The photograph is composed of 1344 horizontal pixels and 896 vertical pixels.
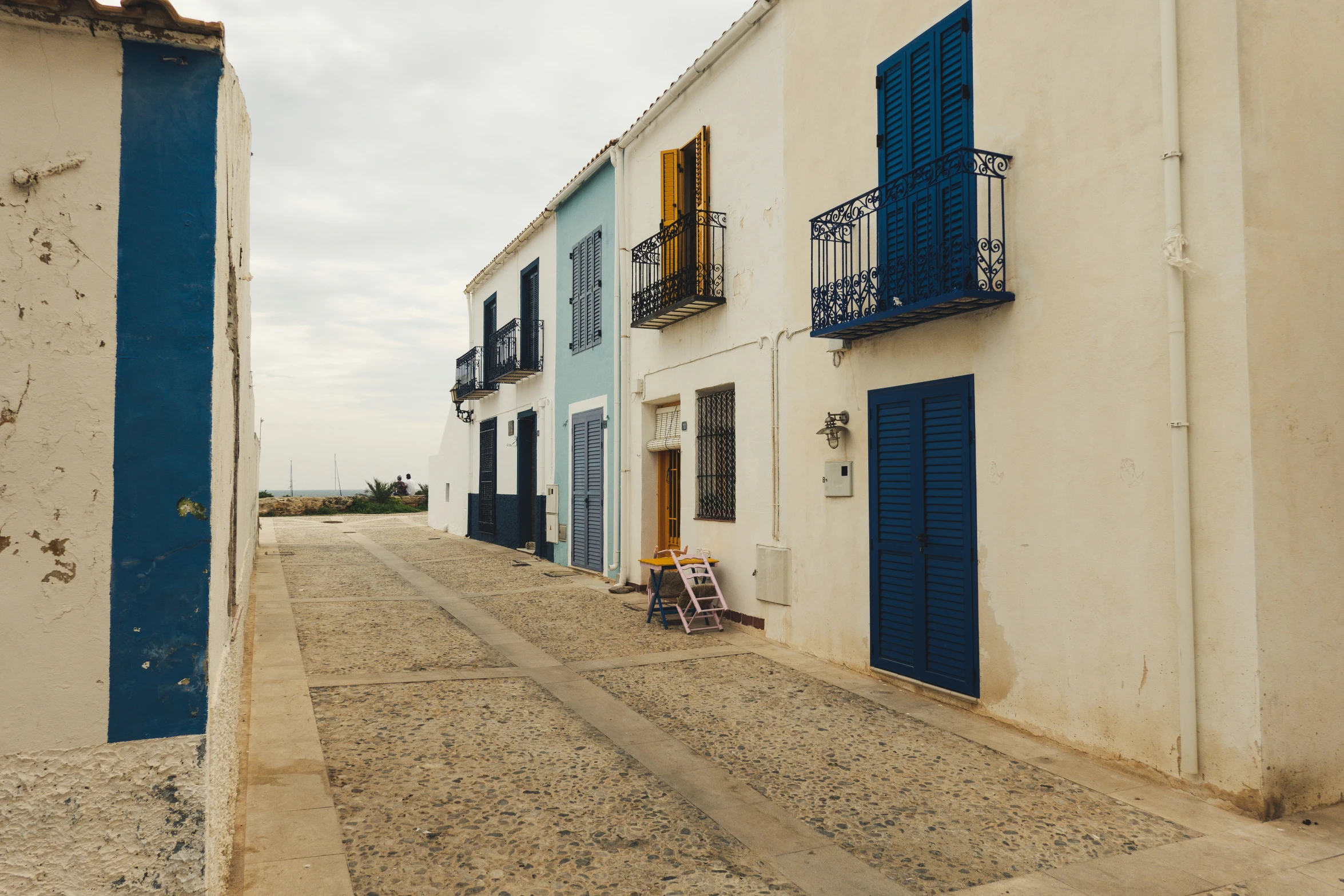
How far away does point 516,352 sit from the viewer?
16375 millimetres

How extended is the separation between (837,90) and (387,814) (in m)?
6.54

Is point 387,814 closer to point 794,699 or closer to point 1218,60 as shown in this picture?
point 794,699

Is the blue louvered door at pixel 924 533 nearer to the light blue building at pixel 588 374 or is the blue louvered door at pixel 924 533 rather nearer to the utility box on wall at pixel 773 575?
the utility box on wall at pixel 773 575

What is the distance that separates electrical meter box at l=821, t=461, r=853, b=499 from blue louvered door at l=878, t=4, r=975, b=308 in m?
1.48

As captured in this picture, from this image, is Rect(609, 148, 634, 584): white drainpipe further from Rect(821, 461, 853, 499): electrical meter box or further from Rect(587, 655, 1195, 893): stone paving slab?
Rect(587, 655, 1195, 893): stone paving slab

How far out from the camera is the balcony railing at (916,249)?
5621mm

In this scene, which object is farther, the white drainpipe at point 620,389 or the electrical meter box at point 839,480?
the white drainpipe at point 620,389

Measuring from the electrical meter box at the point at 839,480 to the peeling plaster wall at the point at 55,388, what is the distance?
5505mm

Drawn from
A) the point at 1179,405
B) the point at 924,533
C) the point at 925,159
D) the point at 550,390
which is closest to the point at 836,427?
the point at 924,533

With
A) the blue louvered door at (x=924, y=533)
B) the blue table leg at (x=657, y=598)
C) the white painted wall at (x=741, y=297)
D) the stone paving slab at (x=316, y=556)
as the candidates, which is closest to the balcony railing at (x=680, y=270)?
the white painted wall at (x=741, y=297)

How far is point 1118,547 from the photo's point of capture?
16.0ft

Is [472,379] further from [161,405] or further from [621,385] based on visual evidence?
[161,405]

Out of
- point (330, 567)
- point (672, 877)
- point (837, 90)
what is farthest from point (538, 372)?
point (672, 877)

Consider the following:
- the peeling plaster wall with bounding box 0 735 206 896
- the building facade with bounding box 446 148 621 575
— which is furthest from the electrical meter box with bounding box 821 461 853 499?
the peeling plaster wall with bounding box 0 735 206 896
